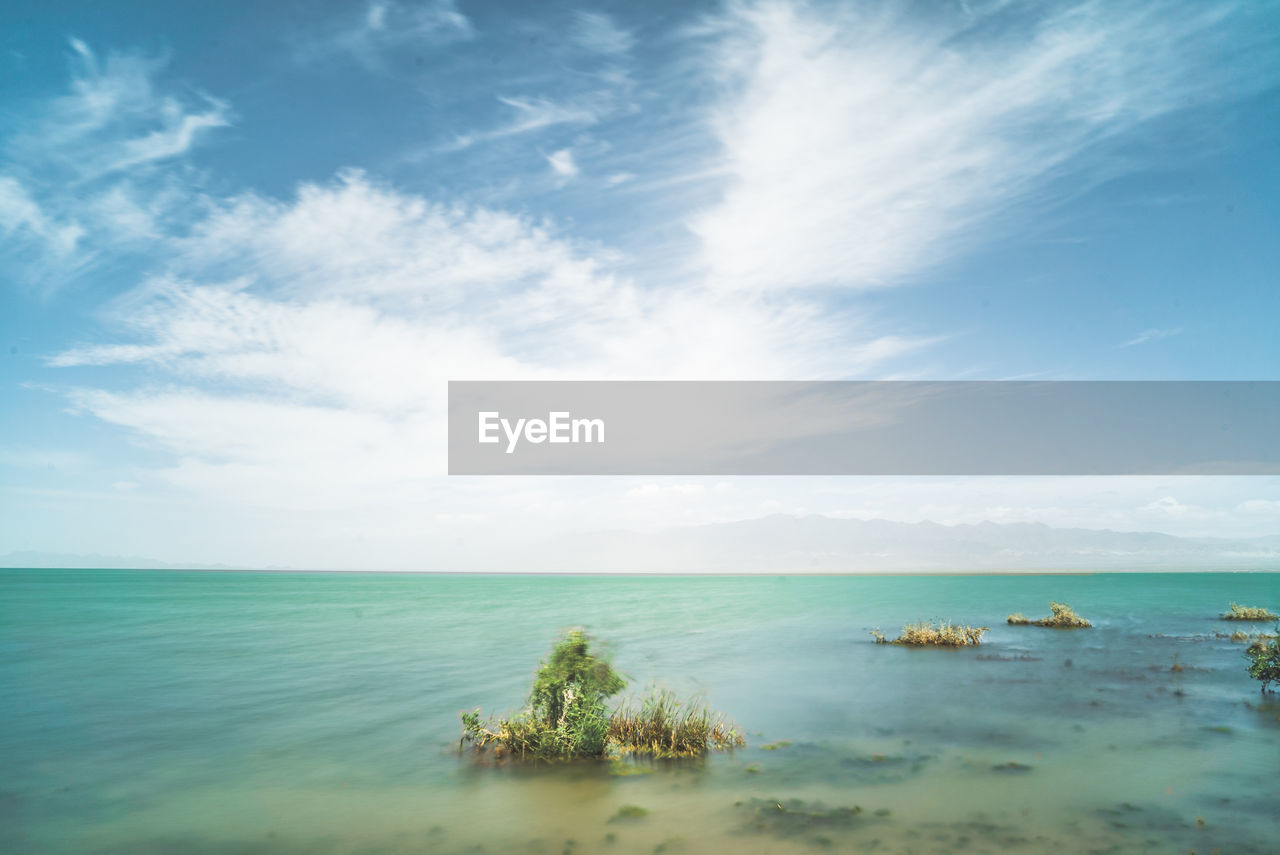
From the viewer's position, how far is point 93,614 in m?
62.1

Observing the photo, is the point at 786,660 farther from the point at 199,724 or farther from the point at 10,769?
the point at 10,769

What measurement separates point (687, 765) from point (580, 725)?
264 centimetres

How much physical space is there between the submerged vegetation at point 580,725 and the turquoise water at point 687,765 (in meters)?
0.75

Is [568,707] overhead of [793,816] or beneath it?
overhead

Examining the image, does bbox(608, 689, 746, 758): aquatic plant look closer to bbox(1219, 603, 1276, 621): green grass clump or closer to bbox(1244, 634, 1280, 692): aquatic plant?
bbox(1244, 634, 1280, 692): aquatic plant

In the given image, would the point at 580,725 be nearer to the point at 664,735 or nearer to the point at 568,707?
the point at 568,707

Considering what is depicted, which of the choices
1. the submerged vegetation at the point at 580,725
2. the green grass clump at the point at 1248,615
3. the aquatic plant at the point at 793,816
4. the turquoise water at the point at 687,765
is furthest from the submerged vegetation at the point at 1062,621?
the aquatic plant at the point at 793,816

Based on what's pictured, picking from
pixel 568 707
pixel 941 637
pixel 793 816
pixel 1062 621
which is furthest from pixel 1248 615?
pixel 568 707

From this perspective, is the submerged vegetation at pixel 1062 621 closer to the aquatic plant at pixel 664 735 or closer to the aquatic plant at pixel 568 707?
the aquatic plant at pixel 664 735

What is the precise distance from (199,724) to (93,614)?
179 ft

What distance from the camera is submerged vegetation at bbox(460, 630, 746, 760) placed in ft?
52.9

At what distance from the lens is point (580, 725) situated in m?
16.1

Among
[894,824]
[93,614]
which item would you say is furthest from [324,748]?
[93,614]

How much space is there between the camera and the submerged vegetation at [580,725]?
1611 centimetres
